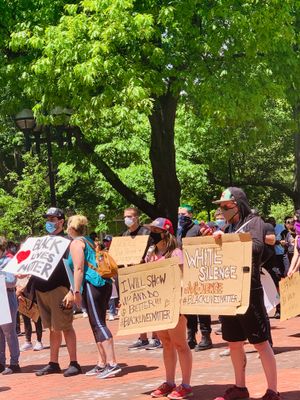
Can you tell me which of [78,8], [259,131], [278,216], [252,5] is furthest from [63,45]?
[278,216]

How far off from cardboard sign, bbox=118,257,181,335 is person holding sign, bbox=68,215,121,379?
48.3 inches

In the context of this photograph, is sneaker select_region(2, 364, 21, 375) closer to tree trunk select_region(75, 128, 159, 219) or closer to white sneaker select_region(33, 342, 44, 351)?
white sneaker select_region(33, 342, 44, 351)

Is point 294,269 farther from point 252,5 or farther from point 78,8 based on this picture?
point 78,8

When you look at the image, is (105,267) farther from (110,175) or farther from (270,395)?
(110,175)

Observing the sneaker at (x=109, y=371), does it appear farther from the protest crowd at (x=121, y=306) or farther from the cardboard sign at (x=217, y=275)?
the cardboard sign at (x=217, y=275)

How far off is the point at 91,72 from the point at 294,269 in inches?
304

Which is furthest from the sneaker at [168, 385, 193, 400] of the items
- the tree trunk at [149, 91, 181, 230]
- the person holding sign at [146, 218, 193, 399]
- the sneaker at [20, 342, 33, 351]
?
the tree trunk at [149, 91, 181, 230]

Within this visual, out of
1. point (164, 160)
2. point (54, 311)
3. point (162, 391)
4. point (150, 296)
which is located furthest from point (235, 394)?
point (164, 160)

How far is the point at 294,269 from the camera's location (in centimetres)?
1067

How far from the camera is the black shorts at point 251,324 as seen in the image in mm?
7254

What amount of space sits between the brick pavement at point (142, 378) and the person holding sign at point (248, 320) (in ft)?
1.22

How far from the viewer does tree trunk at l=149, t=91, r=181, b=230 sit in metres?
21.7

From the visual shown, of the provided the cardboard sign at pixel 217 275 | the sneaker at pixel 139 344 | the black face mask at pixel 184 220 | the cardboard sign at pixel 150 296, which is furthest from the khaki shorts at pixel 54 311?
the cardboard sign at pixel 217 275

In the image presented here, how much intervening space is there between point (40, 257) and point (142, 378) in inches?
71.1
